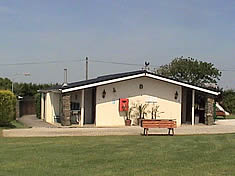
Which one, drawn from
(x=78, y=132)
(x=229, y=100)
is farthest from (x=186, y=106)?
(x=229, y=100)

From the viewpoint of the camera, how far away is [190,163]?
984cm

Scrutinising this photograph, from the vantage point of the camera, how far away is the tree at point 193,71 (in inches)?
2168

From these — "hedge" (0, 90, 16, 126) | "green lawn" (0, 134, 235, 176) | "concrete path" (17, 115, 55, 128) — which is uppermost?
"hedge" (0, 90, 16, 126)

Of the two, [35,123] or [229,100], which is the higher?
[229,100]

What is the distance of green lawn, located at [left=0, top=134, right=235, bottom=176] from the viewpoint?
880 centimetres

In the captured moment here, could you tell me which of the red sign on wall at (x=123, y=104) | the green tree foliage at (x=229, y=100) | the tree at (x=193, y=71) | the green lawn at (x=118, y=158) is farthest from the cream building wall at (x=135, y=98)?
the tree at (x=193, y=71)

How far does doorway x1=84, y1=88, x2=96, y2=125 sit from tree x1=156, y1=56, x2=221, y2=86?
30.9 meters

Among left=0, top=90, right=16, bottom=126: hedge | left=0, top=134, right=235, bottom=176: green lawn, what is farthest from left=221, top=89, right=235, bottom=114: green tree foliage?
left=0, top=134, right=235, bottom=176: green lawn

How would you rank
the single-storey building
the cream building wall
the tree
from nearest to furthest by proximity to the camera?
the single-storey building, the cream building wall, the tree

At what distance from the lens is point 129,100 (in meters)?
24.7

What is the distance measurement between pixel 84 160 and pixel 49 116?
1877cm

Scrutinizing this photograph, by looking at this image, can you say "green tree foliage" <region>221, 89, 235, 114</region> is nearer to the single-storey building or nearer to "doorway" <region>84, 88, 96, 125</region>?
the single-storey building

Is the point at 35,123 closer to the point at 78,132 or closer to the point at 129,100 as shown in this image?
the point at 129,100

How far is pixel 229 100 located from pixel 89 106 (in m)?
20.9
